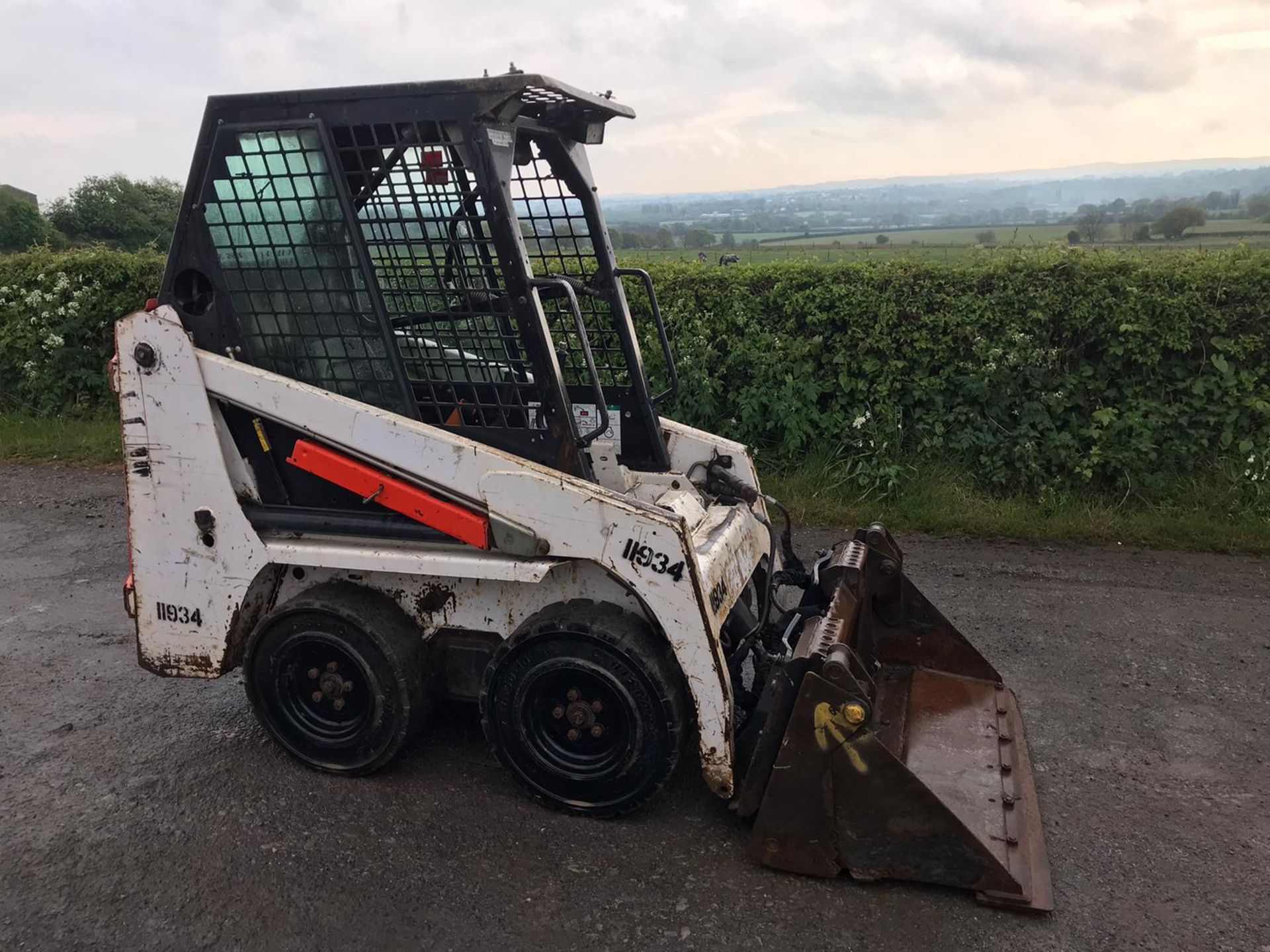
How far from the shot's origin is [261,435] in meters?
3.59

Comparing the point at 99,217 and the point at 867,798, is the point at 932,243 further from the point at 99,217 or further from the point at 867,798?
the point at 99,217

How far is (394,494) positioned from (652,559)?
0.94 m

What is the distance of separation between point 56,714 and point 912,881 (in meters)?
3.54

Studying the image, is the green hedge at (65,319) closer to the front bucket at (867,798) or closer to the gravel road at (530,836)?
the gravel road at (530,836)

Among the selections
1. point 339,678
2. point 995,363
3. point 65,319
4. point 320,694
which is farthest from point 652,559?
point 65,319

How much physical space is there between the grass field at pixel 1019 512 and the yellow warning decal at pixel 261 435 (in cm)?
384

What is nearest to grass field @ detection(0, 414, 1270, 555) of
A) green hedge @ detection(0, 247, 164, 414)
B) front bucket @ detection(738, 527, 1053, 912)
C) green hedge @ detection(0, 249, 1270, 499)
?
green hedge @ detection(0, 249, 1270, 499)

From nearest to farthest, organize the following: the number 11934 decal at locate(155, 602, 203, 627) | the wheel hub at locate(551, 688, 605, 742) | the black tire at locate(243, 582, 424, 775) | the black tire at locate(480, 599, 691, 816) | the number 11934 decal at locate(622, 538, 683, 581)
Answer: the number 11934 decal at locate(622, 538, 683, 581), the black tire at locate(480, 599, 691, 816), the wheel hub at locate(551, 688, 605, 742), the black tire at locate(243, 582, 424, 775), the number 11934 decal at locate(155, 602, 203, 627)

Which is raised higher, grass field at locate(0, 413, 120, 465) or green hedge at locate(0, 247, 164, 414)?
green hedge at locate(0, 247, 164, 414)

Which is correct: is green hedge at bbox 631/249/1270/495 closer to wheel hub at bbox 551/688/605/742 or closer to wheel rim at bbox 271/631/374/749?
wheel hub at bbox 551/688/605/742

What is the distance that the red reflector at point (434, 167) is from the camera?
333 cm

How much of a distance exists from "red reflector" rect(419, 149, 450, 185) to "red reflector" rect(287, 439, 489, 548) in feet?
3.26

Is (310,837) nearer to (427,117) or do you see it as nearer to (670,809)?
(670,809)

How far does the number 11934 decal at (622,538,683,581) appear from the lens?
312 cm
